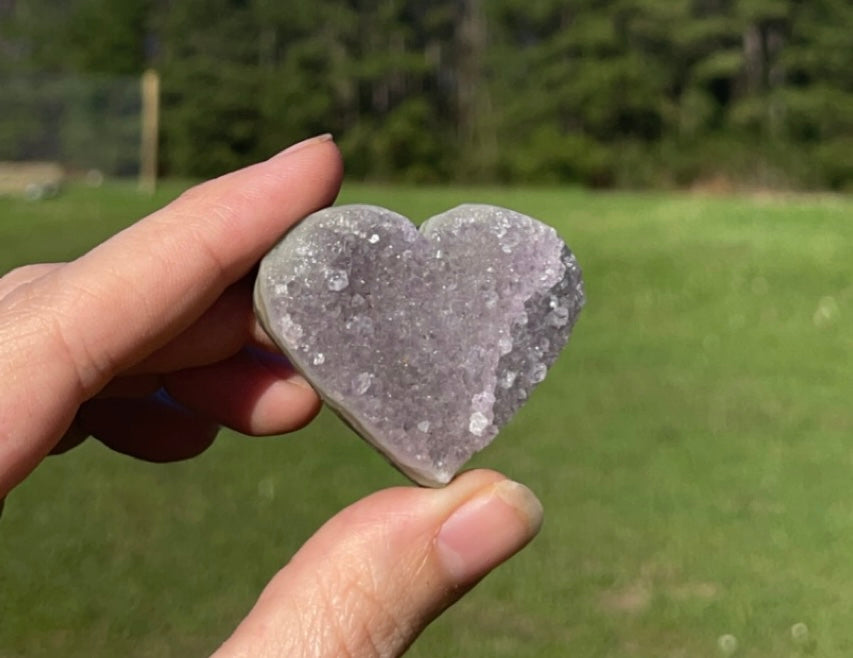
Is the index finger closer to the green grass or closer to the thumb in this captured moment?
the thumb

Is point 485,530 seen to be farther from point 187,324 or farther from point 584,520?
point 584,520

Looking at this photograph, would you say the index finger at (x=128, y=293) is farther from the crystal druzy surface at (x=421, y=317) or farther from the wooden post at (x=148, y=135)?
the wooden post at (x=148, y=135)

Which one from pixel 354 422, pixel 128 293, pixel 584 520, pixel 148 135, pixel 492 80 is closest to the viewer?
pixel 128 293

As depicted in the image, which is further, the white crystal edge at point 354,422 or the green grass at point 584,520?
the green grass at point 584,520

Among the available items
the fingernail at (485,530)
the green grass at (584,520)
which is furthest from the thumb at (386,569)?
the green grass at (584,520)

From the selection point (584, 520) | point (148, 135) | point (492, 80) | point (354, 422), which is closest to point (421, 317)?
point (354, 422)

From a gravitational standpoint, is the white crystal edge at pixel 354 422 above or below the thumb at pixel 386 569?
above
